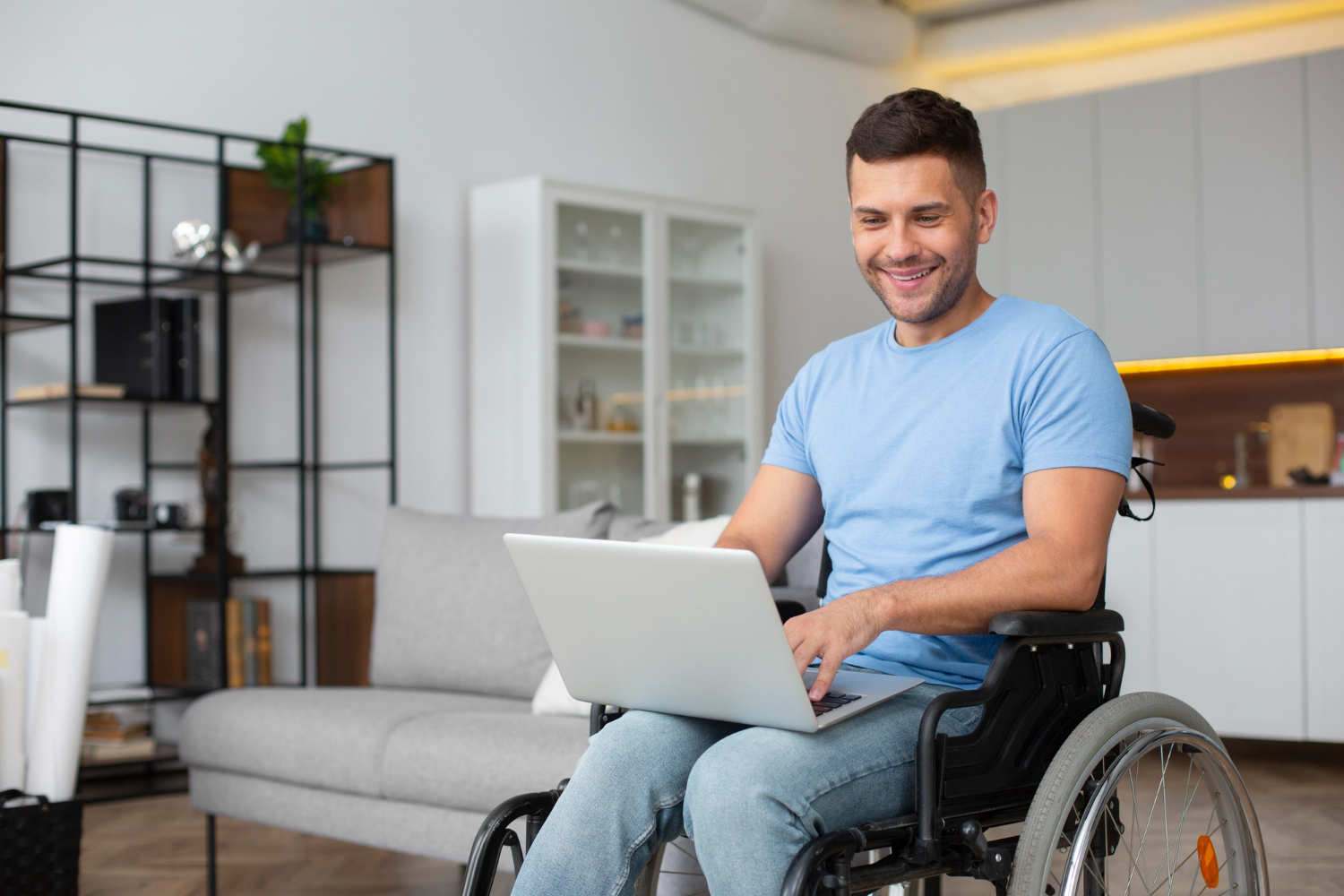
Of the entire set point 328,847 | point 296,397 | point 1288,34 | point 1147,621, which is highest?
point 1288,34

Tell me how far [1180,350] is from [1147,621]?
45.5 inches

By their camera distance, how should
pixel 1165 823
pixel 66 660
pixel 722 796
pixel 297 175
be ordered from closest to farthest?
pixel 722 796
pixel 1165 823
pixel 66 660
pixel 297 175

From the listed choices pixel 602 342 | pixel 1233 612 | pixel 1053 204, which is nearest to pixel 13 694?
pixel 602 342

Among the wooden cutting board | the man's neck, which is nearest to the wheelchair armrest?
the man's neck

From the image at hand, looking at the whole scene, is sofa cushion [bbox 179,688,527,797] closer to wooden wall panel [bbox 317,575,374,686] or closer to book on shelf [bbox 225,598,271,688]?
book on shelf [bbox 225,598,271,688]

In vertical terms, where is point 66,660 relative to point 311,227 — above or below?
below

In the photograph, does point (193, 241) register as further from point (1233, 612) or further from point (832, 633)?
point (1233, 612)

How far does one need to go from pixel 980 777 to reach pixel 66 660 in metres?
1.92

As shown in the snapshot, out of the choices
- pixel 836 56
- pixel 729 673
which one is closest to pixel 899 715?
pixel 729 673

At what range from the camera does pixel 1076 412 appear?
1490 millimetres

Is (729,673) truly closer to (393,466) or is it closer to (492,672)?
(492,672)

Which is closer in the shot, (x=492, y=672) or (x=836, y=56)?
(x=492, y=672)

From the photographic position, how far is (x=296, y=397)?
184 inches

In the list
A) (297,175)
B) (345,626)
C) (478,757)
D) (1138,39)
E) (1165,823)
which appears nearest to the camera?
(1165,823)
